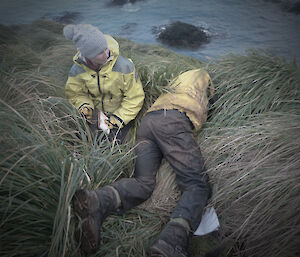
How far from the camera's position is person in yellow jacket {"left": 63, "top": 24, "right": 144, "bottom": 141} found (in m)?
2.43

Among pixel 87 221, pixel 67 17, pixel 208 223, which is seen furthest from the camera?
pixel 67 17

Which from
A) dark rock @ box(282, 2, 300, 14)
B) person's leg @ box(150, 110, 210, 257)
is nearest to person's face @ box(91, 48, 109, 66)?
person's leg @ box(150, 110, 210, 257)

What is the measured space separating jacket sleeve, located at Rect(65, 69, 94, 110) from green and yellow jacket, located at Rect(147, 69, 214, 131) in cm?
84

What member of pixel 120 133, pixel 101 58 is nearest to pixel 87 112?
pixel 120 133

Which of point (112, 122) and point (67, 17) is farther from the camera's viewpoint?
point (67, 17)

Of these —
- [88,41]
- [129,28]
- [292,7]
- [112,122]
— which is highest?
[292,7]

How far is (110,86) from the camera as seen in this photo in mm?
2555

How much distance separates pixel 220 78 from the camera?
8.87ft

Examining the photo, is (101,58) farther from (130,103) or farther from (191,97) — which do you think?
(191,97)

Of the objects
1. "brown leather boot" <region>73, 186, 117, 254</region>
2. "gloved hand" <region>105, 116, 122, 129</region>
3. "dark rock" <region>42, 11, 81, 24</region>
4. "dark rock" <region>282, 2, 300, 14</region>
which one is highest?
"dark rock" <region>282, 2, 300, 14</region>

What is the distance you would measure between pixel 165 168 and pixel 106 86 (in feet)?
3.72

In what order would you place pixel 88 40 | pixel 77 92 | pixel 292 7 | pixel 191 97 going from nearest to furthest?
pixel 88 40
pixel 191 97
pixel 77 92
pixel 292 7

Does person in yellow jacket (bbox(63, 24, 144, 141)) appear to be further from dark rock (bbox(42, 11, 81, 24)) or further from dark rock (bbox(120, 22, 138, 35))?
dark rock (bbox(120, 22, 138, 35))

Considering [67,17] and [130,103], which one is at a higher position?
[67,17]
